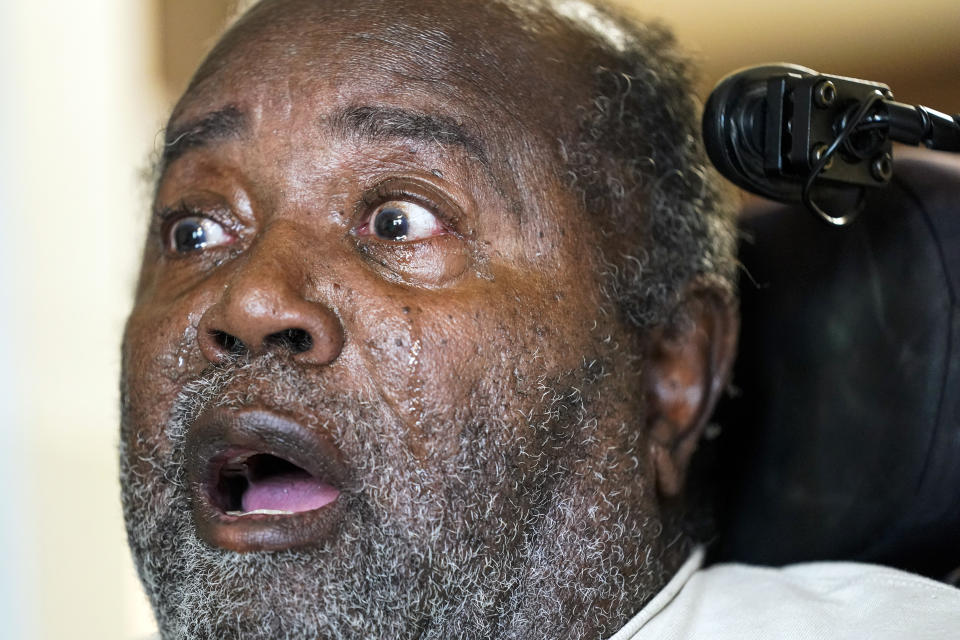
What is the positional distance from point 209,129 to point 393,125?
25 centimetres

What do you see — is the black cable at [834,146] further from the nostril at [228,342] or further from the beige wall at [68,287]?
the beige wall at [68,287]

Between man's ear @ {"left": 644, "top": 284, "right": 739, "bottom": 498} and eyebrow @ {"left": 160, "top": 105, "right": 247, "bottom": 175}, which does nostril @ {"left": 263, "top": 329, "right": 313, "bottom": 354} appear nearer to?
eyebrow @ {"left": 160, "top": 105, "right": 247, "bottom": 175}

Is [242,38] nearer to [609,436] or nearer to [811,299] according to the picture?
[609,436]

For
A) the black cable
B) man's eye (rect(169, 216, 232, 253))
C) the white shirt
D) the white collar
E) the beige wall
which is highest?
the black cable

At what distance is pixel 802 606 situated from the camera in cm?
117

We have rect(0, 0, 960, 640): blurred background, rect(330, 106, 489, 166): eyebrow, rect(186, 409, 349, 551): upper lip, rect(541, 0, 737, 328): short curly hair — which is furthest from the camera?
rect(0, 0, 960, 640): blurred background

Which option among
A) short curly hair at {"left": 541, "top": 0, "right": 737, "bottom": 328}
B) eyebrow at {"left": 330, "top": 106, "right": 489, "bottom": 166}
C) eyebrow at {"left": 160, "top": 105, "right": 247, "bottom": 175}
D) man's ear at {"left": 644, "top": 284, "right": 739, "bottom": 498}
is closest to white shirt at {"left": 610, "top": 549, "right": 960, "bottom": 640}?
man's ear at {"left": 644, "top": 284, "right": 739, "bottom": 498}

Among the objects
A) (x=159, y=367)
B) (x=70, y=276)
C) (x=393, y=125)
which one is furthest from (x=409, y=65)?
(x=70, y=276)

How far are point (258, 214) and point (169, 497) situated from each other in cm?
34

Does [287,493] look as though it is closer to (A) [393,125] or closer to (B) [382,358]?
(B) [382,358]

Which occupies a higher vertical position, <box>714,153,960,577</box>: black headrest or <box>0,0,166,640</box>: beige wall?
<box>714,153,960,577</box>: black headrest

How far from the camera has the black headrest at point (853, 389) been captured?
122cm

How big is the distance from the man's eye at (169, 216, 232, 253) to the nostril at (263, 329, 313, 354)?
252mm

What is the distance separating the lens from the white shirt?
1091mm
